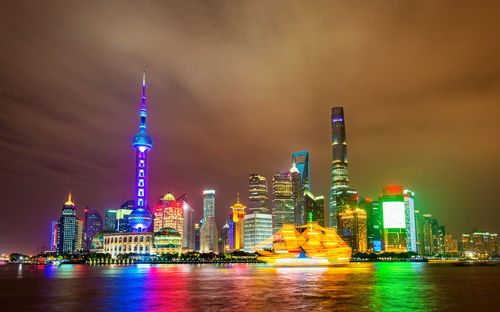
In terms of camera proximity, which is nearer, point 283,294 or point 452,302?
point 452,302

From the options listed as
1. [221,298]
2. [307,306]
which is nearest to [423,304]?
[307,306]

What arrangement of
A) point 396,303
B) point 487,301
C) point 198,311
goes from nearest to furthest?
point 198,311
point 396,303
point 487,301

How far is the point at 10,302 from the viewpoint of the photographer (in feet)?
206

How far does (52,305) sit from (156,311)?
17813 millimetres

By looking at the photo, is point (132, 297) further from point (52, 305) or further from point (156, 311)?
point (156, 311)

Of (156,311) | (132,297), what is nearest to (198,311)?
(156,311)

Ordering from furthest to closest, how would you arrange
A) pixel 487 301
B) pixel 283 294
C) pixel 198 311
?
1. pixel 283 294
2. pixel 487 301
3. pixel 198 311

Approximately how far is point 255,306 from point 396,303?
18.4 m

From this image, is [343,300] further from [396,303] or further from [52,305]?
[52,305]

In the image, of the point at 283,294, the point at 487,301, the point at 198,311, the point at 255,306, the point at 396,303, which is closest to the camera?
the point at 198,311

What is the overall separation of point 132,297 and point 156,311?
16630 millimetres

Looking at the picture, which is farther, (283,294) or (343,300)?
(283,294)

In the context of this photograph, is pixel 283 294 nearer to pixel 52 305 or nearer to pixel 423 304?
pixel 423 304

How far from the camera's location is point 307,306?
172 ft
